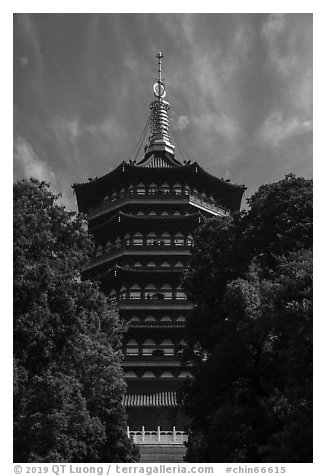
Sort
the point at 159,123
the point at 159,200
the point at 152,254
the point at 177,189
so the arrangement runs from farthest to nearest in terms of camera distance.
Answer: the point at 159,123 → the point at 177,189 → the point at 159,200 → the point at 152,254

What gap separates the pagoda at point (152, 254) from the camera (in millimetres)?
32812

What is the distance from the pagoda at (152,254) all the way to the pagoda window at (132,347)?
2cm

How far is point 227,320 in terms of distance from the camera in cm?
1927

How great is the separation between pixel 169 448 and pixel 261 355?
37.7 feet

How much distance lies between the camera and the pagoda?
32812mm

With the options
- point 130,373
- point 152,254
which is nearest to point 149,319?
point 130,373

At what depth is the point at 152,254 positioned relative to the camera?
1416 inches

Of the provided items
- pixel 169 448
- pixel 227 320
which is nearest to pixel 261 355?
pixel 227 320

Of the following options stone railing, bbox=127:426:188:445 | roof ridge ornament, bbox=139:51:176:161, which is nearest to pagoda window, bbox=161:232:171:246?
roof ridge ornament, bbox=139:51:176:161

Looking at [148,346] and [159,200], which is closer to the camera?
[148,346]

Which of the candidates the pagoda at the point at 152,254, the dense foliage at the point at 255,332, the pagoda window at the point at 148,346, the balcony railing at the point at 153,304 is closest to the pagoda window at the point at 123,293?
the pagoda at the point at 152,254

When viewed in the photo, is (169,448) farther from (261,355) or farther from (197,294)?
(261,355)

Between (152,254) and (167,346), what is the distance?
5322 millimetres

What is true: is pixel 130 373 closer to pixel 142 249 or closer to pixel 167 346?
pixel 167 346
